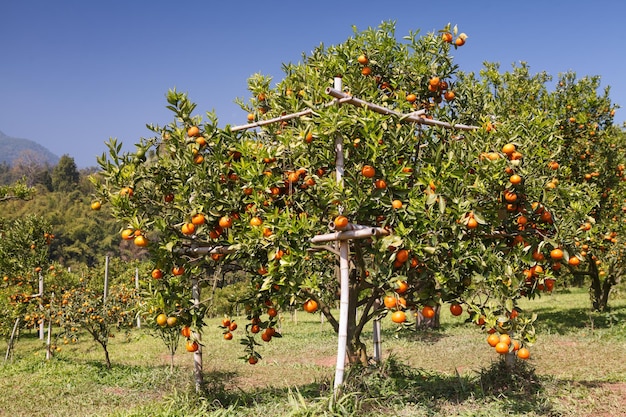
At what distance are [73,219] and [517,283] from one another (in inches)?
2111

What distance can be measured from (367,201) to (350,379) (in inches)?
77.8

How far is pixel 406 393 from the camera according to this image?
5984 mm

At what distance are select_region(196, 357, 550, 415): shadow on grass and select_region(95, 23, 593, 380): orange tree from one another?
851 millimetres

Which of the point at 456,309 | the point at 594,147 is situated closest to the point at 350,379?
the point at 456,309

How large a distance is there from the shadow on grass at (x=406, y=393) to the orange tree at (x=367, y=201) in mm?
851

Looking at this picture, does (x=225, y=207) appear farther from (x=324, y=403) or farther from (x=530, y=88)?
(x=530, y=88)

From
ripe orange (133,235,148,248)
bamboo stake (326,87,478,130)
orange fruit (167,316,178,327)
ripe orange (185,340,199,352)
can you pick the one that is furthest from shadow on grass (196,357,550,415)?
bamboo stake (326,87,478,130)

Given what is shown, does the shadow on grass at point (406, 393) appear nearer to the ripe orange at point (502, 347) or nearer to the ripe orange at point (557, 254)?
the ripe orange at point (502, 347)

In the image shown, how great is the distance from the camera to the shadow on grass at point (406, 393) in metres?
5.27

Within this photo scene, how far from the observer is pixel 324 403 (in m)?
4.85

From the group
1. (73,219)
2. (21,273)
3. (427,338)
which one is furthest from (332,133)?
(73,219)

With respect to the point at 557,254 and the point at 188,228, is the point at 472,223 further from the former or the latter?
the point at 188,228

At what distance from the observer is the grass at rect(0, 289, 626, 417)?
5.71 meters

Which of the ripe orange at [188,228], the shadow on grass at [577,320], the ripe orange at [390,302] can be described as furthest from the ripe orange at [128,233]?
the shadow on grass at [577,320]
